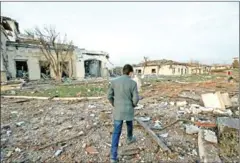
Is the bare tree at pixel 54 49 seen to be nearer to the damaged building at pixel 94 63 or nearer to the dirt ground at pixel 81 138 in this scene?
the damaged building at pixel 94 63

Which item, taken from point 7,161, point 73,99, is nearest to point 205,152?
point 7,161

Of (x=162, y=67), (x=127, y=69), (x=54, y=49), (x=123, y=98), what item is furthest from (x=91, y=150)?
(x=162, y=67)

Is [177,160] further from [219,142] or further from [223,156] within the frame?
[219,142]

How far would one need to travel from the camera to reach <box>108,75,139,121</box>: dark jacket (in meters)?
3.19

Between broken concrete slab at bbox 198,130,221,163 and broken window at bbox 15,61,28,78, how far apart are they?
20.2 meters

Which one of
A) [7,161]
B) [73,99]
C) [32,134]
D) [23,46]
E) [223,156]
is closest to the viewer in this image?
[223,156]

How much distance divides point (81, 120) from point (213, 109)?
12.8 feet

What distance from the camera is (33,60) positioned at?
2098 centimetres

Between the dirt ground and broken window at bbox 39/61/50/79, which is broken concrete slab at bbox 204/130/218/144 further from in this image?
broken window at bbox 39/61/50/79

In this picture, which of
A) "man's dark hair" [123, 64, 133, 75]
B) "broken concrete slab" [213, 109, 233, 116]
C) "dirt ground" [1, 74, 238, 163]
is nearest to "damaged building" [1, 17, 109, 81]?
"dirt ground" [1, 74, 238, 163]

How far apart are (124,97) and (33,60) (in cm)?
2038

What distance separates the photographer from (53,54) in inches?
865

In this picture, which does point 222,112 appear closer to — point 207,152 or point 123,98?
point 207,152

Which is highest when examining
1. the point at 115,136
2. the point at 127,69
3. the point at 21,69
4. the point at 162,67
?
the point at 162,67
